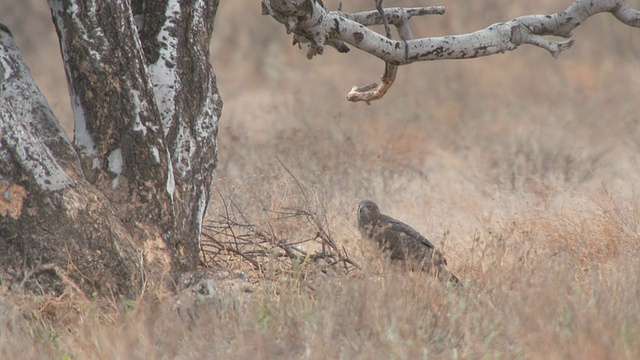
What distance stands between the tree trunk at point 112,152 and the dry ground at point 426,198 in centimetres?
30

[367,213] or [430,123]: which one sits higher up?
[430,123]

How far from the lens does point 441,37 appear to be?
5688 millimetres

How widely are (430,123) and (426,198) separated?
5.20 meters

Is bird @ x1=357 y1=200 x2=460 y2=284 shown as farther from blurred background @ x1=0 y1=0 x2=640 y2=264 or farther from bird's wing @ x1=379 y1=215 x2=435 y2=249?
blurred background @ x1=0 y1=0 x2=640 y2=264

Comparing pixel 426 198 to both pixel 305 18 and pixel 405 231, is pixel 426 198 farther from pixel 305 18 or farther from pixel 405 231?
pixel 305 18

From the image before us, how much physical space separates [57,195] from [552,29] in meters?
3.39

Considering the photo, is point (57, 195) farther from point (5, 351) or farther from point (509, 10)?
point (509, 10)

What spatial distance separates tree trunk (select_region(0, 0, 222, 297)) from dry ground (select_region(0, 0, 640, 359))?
30 centimetres

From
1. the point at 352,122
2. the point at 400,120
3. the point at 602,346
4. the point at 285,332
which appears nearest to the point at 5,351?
the point at 285,332

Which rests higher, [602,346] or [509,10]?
[509,10]

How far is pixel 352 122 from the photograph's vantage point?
13117 millimetres

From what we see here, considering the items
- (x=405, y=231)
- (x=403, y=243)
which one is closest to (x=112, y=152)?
(x=403, y=243)

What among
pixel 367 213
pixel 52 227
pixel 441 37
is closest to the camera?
pixel 52 227

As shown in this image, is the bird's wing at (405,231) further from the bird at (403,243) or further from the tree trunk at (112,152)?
the tree trunk at (112,152)
